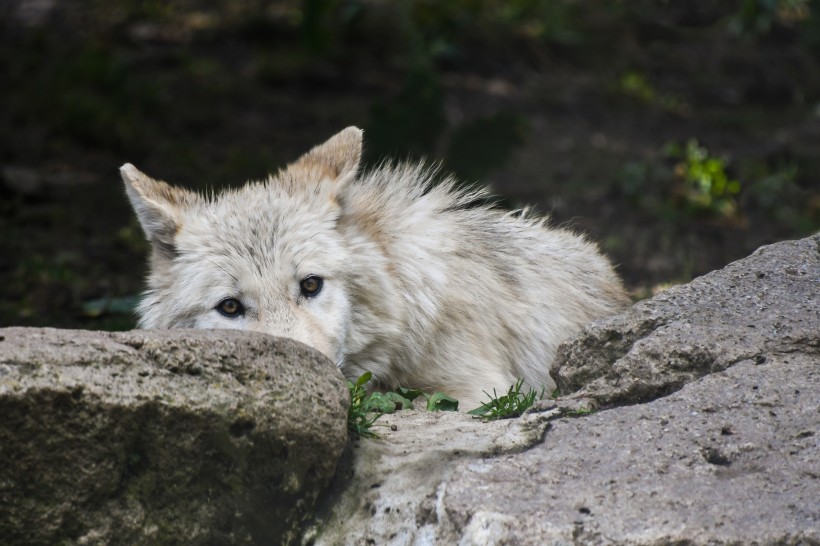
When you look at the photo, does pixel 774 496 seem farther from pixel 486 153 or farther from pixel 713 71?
pixel 713 71

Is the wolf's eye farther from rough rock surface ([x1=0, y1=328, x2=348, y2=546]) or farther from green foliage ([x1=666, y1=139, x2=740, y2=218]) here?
green foliage ([x1=666, y1=139, x2=740, y2=218])

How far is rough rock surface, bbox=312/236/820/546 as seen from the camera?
2766 mm

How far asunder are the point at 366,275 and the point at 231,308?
2.03ft

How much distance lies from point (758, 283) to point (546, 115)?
266 inches

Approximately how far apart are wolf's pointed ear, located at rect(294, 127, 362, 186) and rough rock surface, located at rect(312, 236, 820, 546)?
132 centimetres

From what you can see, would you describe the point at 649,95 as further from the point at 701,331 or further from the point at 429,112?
the point at 701,331

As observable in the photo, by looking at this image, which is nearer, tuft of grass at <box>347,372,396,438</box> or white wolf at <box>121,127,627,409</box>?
tuft of grass at <box>347,372,396,438</box>

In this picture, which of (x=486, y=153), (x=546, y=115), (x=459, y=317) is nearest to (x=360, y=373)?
(x=459, y=317)

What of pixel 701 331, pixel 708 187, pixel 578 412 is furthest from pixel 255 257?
pixel 708 187

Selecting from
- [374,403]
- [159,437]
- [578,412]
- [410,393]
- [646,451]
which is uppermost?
[646,451]

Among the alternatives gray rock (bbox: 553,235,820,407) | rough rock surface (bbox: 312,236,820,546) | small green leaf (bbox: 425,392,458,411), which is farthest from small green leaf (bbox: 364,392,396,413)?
gray rock (bbox: 553,235,820,407)

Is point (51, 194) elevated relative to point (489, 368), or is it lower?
lower

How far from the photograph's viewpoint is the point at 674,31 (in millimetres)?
11945

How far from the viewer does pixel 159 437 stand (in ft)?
9.82
